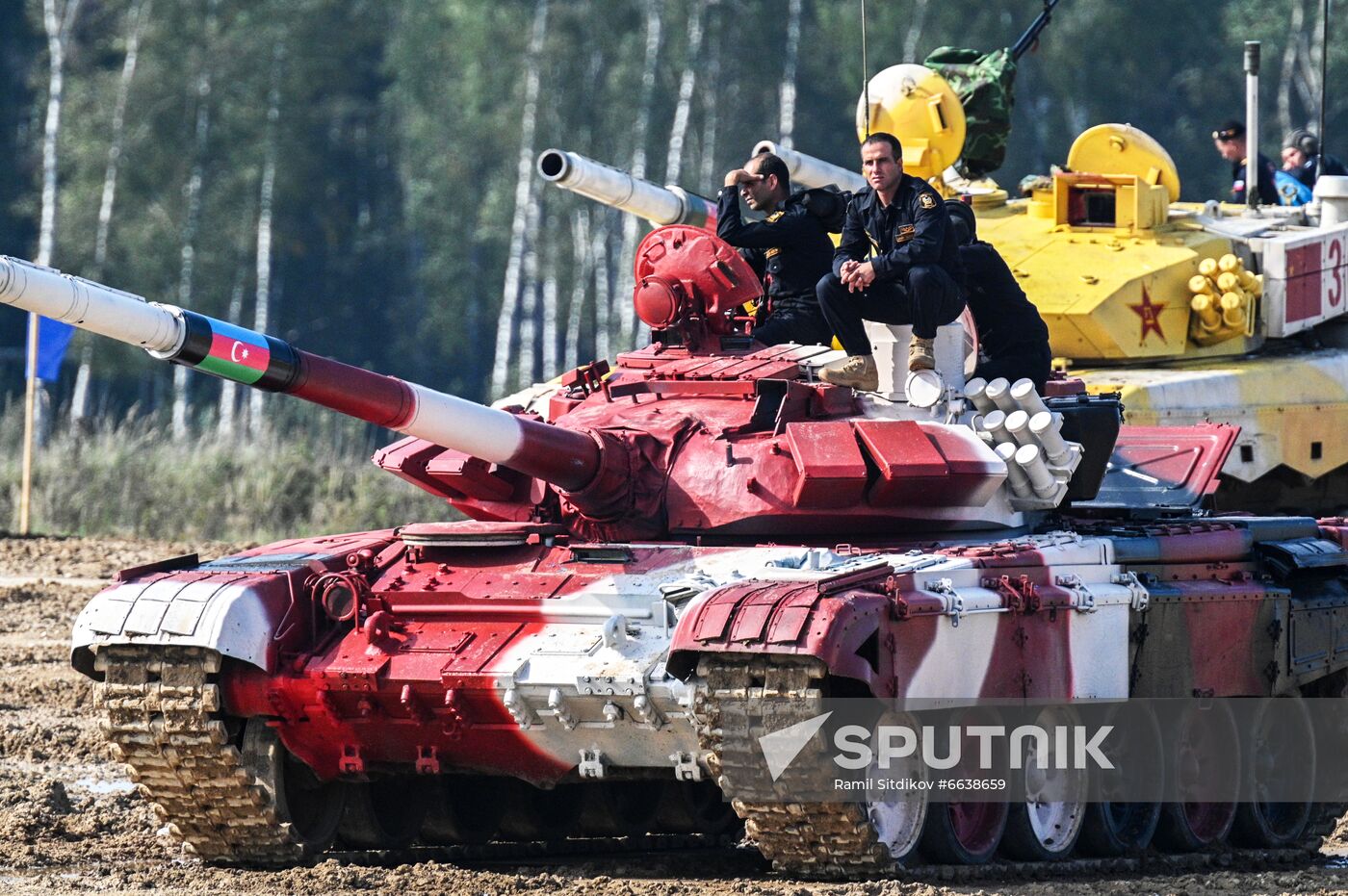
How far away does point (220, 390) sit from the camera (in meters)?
52.5

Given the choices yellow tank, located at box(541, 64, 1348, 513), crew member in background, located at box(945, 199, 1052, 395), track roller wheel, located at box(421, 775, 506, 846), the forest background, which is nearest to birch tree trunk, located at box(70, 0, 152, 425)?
the forest background

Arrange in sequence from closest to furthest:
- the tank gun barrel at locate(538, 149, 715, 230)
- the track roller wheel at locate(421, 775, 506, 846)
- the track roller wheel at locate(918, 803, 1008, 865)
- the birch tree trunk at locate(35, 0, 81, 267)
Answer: the track roller wheel at locate(918, 803, 1008, 865), the track roller wheel at locate(421, 775, 506, 846), the tank gun barrel at locate(538, 149, 715, 230), the birch tree trunk at locate(35, 0, 81, 267)

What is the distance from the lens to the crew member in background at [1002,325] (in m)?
15.6

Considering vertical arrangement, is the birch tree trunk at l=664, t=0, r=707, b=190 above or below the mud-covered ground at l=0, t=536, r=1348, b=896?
above

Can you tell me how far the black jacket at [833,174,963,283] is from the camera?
48.2 ft

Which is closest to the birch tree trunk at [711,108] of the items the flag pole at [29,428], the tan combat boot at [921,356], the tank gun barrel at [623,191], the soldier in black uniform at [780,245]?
the flag pole at [29,428]

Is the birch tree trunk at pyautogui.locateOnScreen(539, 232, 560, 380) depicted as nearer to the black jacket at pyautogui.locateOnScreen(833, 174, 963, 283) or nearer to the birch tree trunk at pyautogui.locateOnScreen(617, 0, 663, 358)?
the birch tree trunk at pyautogui.locateOnScreen(617, 0, 663, 358)

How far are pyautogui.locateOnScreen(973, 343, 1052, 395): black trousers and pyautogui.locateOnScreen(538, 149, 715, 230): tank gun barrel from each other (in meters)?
3.08

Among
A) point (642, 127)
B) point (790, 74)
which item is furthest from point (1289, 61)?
point (642, 127)

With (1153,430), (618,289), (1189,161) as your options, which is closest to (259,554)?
(1153,430)

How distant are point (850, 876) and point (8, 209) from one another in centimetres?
4125

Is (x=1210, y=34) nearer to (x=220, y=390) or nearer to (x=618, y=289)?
(x=618, y=289)

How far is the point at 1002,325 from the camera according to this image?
15797mm

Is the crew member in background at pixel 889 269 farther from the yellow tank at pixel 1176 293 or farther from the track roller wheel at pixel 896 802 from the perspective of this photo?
the yellow tank at pixel 1176 293
